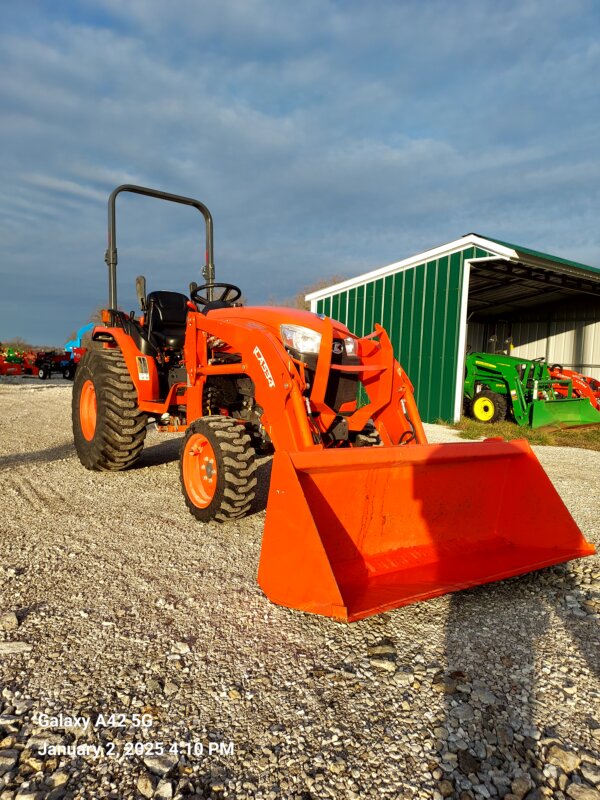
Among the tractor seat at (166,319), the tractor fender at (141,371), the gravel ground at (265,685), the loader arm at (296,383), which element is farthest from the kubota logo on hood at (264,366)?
the tractor seat at (166,319)

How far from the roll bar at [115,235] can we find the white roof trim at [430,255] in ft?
21.2

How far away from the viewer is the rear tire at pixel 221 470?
11.5ft

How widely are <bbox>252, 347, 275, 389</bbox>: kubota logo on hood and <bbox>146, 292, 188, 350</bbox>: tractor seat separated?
→ 1867 mm

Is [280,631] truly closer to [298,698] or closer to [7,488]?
[298,698]

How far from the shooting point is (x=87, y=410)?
570 cm

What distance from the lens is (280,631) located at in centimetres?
238

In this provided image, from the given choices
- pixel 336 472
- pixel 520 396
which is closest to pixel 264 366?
pixel 336 472

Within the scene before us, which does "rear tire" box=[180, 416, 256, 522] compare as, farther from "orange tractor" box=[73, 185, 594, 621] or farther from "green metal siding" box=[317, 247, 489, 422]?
"green metal siding" box=[317, 247, 489, 422]

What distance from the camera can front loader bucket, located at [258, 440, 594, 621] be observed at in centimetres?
234

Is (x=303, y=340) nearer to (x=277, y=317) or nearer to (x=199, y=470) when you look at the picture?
(x=277, y=317)

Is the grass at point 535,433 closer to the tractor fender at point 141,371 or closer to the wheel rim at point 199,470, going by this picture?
the tractor fender at point 141,371

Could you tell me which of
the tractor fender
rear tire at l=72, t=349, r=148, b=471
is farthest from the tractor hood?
rear tire at l=72, t=349, r=148, b=471

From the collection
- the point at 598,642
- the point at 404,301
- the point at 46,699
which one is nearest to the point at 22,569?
the point at 46,699

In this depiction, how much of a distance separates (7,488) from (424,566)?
3.57 m
